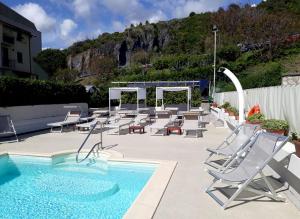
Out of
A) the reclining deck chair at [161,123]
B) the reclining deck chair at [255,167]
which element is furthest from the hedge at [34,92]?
the reclining deck chair at [255,167]

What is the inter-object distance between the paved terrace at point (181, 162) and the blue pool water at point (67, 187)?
2.58 feet

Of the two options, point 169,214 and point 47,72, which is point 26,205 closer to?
point 169,214

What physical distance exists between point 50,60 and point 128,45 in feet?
71.9

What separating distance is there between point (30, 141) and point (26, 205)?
5929 millimetres

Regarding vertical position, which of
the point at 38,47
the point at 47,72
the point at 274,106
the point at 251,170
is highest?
the point at 38,47

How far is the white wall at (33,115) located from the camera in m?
13.0

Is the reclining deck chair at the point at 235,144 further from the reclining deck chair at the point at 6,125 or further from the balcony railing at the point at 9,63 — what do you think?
the balcony railing at the point at 9,63

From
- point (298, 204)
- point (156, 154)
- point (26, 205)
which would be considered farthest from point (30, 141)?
point (298, 204)

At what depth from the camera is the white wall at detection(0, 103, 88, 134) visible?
42.7 ft

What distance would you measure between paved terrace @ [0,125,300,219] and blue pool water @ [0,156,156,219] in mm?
786

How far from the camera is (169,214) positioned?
4.36 meters

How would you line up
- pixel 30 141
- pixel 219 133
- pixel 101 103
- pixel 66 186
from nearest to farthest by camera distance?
pixel 66 186 < pixel 30 141 < pixel 219 133 < pixel 101 103

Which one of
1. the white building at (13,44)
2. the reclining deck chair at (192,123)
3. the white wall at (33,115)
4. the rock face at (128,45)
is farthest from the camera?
the rock face at (128,45)

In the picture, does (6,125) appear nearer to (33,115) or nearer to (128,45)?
(33,115)
